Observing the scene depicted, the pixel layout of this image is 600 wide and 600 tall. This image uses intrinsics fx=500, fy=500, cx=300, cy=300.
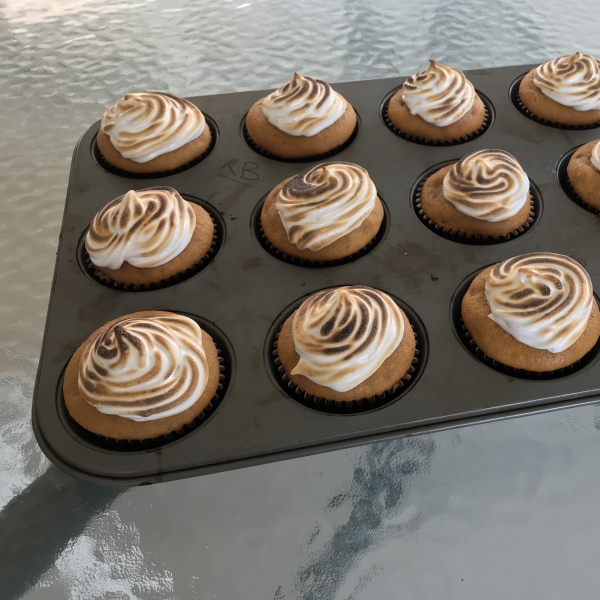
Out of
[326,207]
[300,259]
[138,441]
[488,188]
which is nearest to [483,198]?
[488,188]

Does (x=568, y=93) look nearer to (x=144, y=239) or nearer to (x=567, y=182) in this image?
(x=567, y=182)

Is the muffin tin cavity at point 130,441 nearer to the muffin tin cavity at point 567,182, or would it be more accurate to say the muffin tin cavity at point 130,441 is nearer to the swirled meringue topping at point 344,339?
the swirled meringue topping at point 344,339

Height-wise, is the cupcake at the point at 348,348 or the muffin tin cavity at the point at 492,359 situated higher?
the cupcake at the point at 348,348

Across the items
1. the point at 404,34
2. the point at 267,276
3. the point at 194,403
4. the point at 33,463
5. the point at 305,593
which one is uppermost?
the point at 404,34

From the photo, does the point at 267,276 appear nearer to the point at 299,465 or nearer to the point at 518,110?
the point at 299,465

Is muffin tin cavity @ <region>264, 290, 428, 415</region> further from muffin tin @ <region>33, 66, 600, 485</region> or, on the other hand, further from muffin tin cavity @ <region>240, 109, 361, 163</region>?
muffin tin cavity @ <region>240, 109, 361, 163</region>

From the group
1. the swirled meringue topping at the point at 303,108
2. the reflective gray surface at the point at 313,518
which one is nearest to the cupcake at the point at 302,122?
the swirled meringue topping at the point at 303,108

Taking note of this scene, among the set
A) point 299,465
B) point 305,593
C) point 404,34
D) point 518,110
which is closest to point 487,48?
point 404,34
